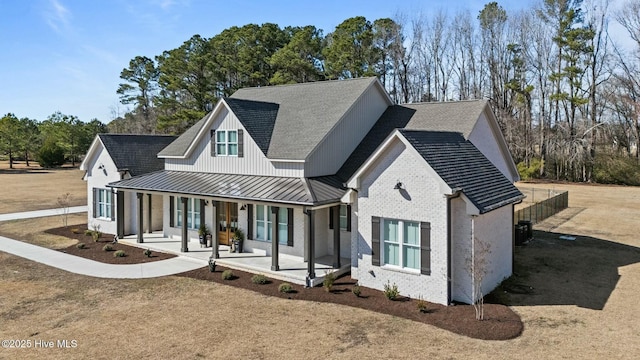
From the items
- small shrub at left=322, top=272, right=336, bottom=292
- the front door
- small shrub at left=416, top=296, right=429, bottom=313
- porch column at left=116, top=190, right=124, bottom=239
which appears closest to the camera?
small shrub at left=416, top=296, right=429, bottom=313

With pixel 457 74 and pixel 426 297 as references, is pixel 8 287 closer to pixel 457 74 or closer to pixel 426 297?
pixel 426 297

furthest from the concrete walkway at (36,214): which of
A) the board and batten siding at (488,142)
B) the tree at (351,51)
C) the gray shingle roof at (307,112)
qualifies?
the tree at (351,51)

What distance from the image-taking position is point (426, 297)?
13.3 m

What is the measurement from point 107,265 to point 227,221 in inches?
207

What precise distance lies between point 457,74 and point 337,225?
5102 cm

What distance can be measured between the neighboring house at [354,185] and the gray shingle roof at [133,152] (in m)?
1.98

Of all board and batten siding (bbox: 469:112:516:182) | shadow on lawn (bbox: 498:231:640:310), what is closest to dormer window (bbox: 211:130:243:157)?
board and batten siding (bbox: 469:112:516:182)

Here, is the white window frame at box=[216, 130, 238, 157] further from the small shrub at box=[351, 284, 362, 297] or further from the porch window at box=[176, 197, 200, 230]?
the small shrub at box=[351, 284, 362, 297]

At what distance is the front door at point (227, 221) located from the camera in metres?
19.7

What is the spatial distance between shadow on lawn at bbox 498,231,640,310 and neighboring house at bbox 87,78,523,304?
1038 millimetres

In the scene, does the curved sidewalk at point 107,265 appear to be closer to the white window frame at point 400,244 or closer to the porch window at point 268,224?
the porch window at point 268,224

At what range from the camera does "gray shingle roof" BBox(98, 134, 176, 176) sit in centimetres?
2381

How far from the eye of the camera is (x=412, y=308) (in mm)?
12695

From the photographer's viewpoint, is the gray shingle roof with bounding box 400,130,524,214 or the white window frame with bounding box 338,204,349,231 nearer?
the gray shingle roof with bounding box 400,130,524,214
